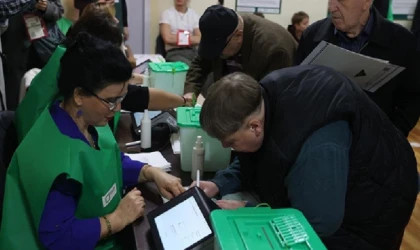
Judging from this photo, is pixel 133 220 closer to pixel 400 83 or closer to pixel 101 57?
pixel 101 57

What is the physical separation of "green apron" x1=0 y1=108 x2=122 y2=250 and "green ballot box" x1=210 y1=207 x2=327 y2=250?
479 millimetres

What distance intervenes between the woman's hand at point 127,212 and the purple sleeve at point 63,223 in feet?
0.27

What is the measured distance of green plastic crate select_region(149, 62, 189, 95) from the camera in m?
2.38

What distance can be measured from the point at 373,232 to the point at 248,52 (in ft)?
3.55

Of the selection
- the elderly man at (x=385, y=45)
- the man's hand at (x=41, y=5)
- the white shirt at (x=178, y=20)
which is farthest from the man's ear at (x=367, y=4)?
the white shirt at (x=178, y=20)

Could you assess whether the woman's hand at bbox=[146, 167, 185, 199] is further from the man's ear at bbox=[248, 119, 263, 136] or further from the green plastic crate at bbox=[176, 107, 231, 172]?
the man's ear at bbox=[248, 119, 263, 136]

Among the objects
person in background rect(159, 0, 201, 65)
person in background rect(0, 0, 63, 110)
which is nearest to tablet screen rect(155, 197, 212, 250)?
person in background rect(0, 0, 63, 110)

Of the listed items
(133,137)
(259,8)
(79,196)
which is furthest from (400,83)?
(259,8)

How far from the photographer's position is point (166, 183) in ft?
4.58

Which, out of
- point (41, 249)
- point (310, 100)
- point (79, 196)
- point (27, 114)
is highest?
point (310, 100)

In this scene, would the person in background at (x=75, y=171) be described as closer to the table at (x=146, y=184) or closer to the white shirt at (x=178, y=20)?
the table at (x=146, y=184)

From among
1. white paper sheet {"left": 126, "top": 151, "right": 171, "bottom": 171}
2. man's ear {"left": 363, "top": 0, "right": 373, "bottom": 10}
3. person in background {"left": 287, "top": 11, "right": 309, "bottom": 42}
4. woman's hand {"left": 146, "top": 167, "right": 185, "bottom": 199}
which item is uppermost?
man's ear {"left": 363, "top": 0, "right": 373, "bottom": 10}

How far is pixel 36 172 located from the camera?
3.58ft

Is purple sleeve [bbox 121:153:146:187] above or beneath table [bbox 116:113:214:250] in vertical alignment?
above
